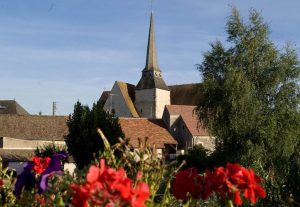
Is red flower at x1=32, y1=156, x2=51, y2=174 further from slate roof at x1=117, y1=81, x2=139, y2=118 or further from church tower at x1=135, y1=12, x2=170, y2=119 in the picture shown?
slate roof at x1=117, y1=81, x2=139, y2=118

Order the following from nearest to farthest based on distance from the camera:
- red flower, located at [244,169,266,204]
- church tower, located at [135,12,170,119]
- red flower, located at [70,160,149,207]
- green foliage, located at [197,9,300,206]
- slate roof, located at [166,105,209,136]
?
1. red flower, located at [70,160,149,207]
2. red flower, located at [244,169,266,204]
3. green foliage, located at [197,9,300,206]
4. slate roof, located at [166,105,209,136]
5. church tower, located at [135,12,170,119]

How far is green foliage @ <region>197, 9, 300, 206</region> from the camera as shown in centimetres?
2795

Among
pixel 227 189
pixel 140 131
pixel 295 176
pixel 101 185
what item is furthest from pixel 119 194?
pixel 140 131

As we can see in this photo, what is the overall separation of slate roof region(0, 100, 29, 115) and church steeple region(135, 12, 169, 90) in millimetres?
19456

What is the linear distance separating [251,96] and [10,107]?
5451 centimetres

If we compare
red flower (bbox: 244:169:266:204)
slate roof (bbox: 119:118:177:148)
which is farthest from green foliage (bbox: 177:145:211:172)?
red flower (bbox: 244:169:266:204)

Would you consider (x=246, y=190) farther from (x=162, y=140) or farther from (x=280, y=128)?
(x=162, y=140)

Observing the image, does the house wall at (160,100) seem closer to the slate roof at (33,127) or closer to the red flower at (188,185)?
the slate roof at (33,127)

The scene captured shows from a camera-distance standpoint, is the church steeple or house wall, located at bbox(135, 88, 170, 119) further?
the church steeple

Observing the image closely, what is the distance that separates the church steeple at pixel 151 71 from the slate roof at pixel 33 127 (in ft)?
98.1

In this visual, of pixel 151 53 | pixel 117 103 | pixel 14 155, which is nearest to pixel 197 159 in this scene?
pixel 14 155

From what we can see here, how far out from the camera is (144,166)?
3.24 metres

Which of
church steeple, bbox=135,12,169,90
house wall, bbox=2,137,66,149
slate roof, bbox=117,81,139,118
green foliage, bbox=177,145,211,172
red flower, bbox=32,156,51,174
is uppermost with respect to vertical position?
church steeple, bbox=135,12,169,90

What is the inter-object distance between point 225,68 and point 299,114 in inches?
202
